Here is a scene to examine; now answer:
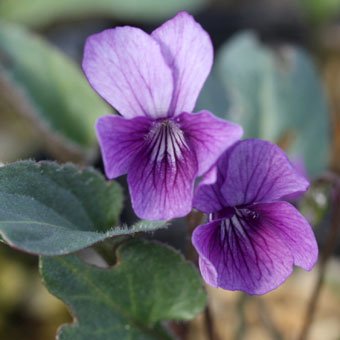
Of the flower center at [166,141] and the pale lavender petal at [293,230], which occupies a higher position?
the flower center at [166,141]

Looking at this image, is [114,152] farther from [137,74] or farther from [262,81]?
[262,81]

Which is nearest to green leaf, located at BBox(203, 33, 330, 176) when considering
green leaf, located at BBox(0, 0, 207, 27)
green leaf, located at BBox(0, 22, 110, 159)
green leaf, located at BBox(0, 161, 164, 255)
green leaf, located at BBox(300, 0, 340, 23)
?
green leaf, located at BBox(0, 22, 110, 159)

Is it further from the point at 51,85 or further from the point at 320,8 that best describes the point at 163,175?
the point at 320,8

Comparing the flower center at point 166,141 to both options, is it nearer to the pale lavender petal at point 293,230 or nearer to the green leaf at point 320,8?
the pale lavender petal at point 293,230

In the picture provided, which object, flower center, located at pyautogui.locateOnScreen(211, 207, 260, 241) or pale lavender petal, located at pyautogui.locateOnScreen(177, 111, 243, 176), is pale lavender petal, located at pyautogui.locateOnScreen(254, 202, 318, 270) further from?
pale lavender petal, located at pyautogui.locateOnScreen(177, 111, 243, 176)

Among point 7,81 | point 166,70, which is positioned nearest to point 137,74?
point 166,70

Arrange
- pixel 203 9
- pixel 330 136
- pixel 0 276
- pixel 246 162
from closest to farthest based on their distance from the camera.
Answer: pixel 246 162 → pixel 330 136 → pixel 0 276 → pixel 203 9

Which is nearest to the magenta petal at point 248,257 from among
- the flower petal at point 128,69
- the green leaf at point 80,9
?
the flower petal at point 128,69
